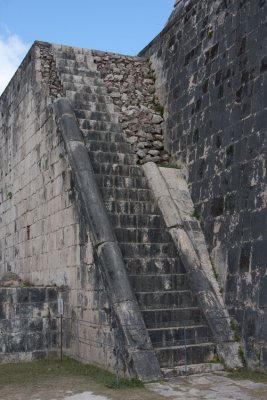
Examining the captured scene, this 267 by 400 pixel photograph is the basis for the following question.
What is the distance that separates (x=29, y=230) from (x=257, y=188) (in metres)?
6.40

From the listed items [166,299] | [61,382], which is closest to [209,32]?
[166,299]

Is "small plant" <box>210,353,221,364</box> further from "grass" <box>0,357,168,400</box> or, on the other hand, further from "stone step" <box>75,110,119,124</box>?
"stone step" <box>75,110,119,124</box>

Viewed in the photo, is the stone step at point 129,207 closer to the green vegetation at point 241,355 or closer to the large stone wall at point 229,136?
the large stone wall at point 229,136

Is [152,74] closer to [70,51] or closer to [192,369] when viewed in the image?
[70,51]

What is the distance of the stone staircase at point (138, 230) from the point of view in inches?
323

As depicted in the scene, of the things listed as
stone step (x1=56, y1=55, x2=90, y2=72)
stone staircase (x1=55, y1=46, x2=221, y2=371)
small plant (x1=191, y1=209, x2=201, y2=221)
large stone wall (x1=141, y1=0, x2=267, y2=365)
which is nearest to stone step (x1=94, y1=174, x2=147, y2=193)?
stone staircase (x1=55, y1=46, x2=221, y2=371)

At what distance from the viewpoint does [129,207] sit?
10141mm

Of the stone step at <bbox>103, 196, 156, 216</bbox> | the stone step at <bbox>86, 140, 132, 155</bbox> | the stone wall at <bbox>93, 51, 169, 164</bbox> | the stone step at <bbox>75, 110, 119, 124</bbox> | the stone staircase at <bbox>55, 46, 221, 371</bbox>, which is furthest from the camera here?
the stone wall at <bbox>93, 51, 169, 164</bbox>

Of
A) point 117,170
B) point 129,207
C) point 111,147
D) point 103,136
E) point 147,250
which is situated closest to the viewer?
point 147,250

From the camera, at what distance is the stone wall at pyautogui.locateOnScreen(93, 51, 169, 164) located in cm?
1177

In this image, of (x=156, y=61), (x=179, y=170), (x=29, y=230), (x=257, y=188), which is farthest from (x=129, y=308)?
(x=156, y=61)

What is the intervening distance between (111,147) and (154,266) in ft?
9.70

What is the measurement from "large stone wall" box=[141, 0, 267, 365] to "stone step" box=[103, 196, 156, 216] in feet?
2.97

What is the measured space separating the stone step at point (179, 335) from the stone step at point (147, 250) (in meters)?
1.56
